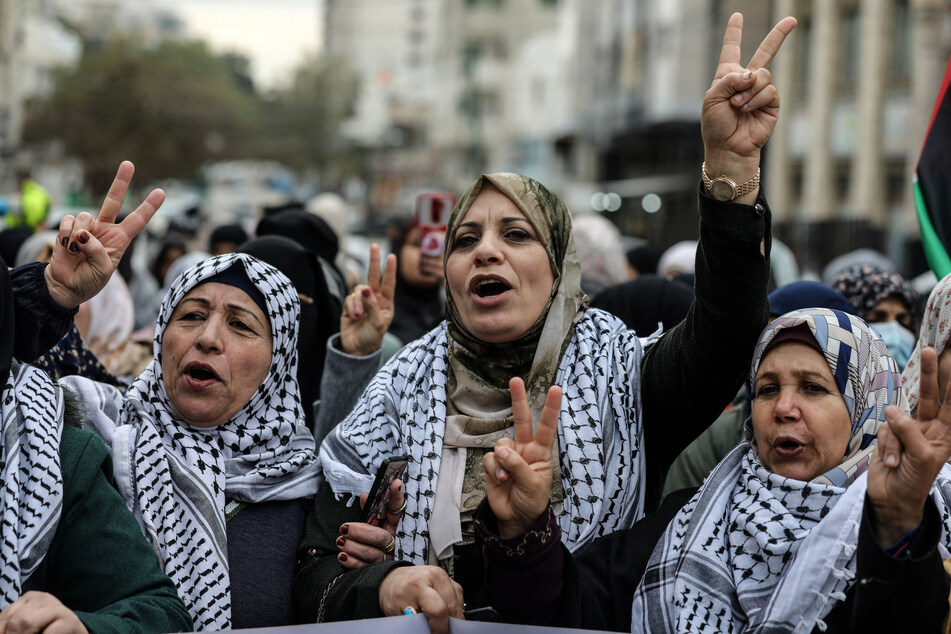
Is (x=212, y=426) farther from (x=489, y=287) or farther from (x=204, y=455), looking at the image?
(x=489, y=287)

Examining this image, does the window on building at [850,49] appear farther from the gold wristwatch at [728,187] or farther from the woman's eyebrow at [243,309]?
the woman's eyebrow at [243,309]

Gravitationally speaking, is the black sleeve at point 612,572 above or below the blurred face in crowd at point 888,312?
below

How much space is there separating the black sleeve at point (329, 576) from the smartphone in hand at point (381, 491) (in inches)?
3.8

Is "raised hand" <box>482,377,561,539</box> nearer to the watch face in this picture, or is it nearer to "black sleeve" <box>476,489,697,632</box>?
"black sleeve" <box>476,489,697,632</box>

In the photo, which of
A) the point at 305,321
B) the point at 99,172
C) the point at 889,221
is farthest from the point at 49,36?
the point at 305,321

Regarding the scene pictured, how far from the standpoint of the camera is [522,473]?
2256mm

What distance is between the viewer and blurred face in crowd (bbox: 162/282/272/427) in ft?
9.41

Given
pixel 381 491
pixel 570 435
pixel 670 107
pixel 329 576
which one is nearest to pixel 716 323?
pixel 570 435

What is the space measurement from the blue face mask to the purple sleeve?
2.73 metres

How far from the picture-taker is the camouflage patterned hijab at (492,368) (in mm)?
2752

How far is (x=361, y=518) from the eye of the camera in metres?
2.77

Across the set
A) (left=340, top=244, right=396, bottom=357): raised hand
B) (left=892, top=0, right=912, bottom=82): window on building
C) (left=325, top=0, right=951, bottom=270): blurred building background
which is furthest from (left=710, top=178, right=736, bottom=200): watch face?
(left=892, top=0, right=912, bottom=82): window on building

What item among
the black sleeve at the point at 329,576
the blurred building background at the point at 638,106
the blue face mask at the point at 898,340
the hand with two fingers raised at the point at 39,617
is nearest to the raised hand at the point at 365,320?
the black sleeve at the point at 329,576

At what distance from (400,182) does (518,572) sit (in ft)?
225
